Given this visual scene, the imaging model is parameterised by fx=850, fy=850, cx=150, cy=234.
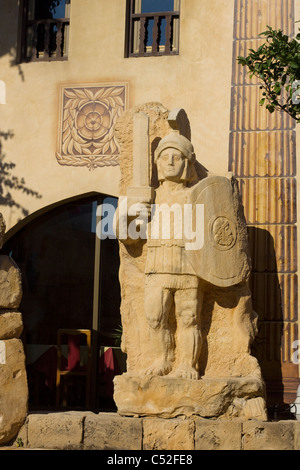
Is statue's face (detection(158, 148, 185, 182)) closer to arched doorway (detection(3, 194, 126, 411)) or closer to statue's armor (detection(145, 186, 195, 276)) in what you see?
statue's armor (detection(145, 186, 195, 276))

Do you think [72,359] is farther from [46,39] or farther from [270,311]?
[46,39]

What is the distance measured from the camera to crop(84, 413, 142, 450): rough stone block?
779 centimetres

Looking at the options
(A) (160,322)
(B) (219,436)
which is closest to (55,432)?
(A) (160,322)

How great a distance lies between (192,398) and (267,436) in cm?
76

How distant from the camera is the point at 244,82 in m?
11.1

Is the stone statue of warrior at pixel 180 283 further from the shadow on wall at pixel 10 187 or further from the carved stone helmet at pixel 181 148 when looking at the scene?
the shadow on wall at pixel 10 187

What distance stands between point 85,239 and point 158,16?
10.5 ft

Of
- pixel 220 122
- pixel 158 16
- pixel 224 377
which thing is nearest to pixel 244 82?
pixel 220 122

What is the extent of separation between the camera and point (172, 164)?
8297mm

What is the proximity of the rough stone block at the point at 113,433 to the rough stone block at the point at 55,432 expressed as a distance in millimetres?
89

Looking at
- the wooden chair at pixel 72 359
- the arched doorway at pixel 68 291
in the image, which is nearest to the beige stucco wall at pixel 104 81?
the arched doorway at pixel 68 291

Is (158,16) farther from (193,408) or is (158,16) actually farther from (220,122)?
(193,408)

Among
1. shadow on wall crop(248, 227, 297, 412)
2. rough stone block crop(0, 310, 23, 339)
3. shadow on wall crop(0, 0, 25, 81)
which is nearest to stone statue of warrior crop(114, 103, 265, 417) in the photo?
rough stone block crop(0, 310, 23, 339)

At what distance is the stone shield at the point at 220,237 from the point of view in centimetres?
809
